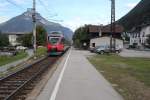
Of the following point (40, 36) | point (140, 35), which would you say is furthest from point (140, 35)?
point (40, 36)

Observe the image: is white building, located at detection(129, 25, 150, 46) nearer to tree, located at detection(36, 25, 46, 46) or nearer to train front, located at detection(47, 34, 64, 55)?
tree, located at detection(36, 25, 46, 46)

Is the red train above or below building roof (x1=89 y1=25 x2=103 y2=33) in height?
below

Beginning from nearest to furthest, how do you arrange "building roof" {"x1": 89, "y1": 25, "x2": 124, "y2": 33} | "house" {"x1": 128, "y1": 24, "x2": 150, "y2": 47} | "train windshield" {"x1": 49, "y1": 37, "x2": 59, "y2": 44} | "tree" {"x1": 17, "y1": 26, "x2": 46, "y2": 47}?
"train windshield" {"x1": 49, "y1": 37, "x2": 59, "y2": 44} → "building roof" {"x1": 89, "y1": 25, "x2": 124, "y2": 33} → "house" {"x1": 128, "y1": 24, "x2": 150, "y2": 47} → "tree" {"x1": 17, "y1": 26, "x2": 46, "y2": 47}

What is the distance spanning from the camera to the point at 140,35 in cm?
13475

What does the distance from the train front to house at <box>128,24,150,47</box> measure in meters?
64.2

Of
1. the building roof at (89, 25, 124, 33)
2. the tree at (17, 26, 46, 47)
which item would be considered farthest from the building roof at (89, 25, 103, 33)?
the tree at (17, 26, 46, 47)

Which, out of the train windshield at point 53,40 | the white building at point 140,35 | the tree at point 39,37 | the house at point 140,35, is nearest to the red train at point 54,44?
the train windshield at point 53,40

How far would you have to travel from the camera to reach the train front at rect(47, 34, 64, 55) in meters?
57.7

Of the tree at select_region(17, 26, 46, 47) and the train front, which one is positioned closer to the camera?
the train front

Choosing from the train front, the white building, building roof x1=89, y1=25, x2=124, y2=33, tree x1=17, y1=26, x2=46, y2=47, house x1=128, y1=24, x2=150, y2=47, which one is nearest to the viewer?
the train front

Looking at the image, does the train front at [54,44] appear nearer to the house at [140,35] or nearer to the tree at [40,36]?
the house at [140,35]

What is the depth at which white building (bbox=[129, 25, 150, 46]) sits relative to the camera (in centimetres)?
12407

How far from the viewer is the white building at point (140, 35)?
124075 mm

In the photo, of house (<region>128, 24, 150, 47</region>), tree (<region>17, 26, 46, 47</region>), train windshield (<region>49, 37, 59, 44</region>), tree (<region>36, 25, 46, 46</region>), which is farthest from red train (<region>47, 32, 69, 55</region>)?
tree (<region>36, 25, 46, 46</region>)
